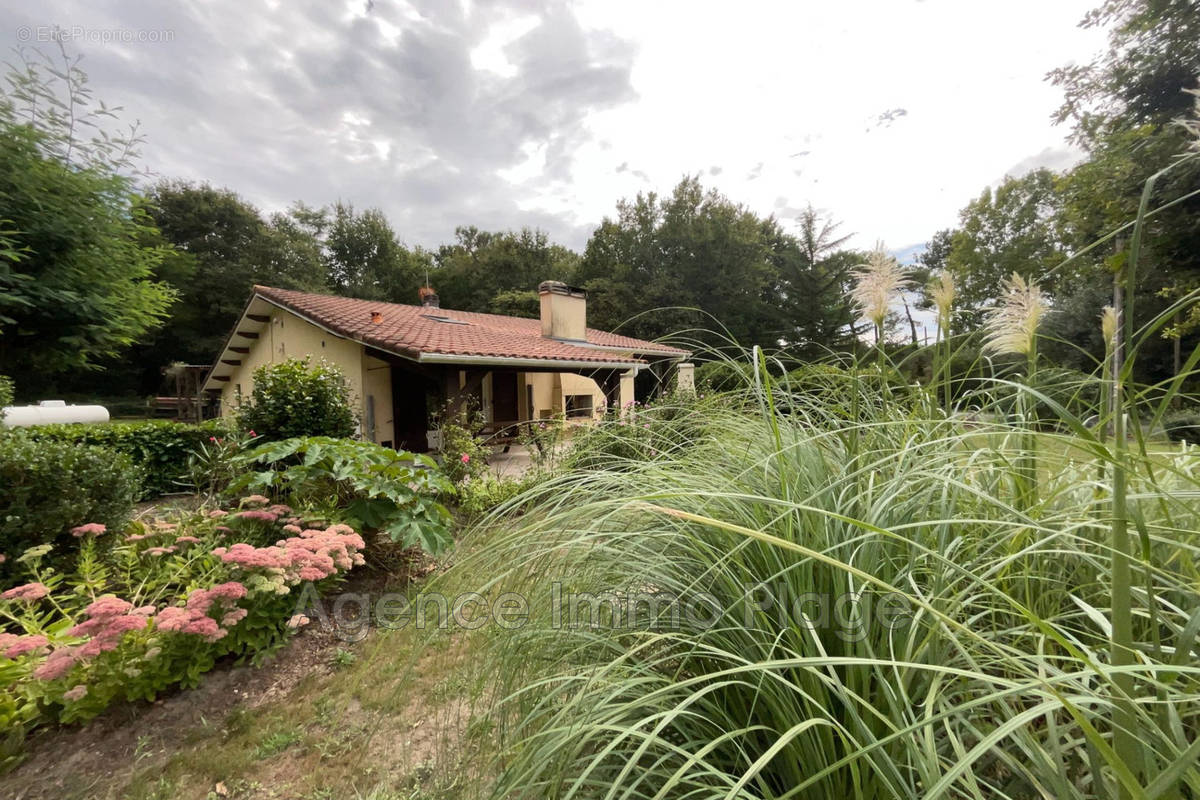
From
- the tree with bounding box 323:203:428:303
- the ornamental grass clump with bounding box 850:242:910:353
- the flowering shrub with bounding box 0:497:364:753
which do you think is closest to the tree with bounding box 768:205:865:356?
the ornamental grass clump with bounding box 850:242:910:353

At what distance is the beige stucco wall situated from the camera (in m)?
8.33

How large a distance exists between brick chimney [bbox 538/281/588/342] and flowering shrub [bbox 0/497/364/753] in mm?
9414

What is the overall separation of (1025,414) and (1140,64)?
1624 cm

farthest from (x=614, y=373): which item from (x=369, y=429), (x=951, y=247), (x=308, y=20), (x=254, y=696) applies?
(x=951, y=247)

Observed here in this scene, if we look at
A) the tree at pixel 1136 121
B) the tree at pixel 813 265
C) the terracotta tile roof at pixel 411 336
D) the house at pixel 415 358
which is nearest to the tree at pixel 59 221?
the house at pixel 415 358

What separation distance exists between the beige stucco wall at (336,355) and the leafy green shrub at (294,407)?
145 centimetres

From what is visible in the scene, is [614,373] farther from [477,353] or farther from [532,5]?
[532,5]

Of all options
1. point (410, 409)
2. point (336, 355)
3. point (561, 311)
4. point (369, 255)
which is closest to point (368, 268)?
point (369, 255)

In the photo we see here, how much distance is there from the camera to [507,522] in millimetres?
1505

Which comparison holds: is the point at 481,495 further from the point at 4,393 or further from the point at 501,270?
the point at 501,270

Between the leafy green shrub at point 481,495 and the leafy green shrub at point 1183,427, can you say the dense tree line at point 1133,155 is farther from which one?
the leafy green shrub at point 481,495

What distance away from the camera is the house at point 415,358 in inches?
299

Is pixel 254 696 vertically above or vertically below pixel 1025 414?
below

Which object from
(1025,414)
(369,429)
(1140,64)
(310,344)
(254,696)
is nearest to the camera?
(1025,414)
